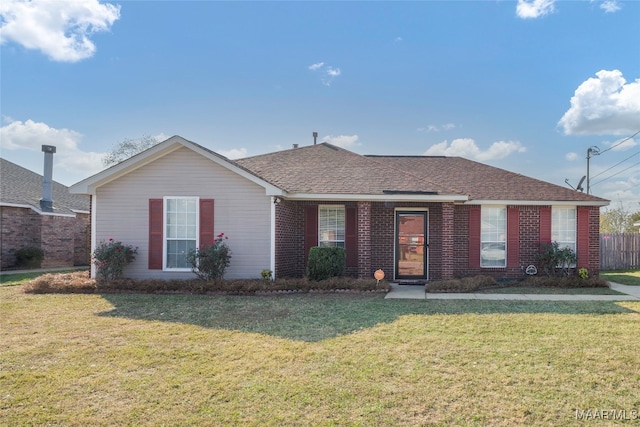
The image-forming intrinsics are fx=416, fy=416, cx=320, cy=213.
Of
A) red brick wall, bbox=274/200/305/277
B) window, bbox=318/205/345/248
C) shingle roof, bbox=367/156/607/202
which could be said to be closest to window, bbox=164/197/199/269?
red brick wall, bbox=274/200/305/277

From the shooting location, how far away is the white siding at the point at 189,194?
11234mm

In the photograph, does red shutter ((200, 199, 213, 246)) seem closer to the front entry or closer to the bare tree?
the front entry

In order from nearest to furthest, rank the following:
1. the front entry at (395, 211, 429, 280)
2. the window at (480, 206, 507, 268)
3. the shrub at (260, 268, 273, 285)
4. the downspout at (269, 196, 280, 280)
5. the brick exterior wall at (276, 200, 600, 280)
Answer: the shrub at (260, 268, 273, 285)
the downspout at (269, 196, 280, 280)
the brick exterior wall at (276, 200, 600, 280)
the front entry at (395, 211, 429, 280)
the window at (480, 206, 507, 268)

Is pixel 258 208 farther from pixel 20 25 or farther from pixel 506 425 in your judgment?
pixel 20 25

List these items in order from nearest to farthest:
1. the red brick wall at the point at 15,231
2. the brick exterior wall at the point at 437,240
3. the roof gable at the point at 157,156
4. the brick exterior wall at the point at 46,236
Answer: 1. the roof gable at the point at 157,156
2. the brick exterior wall at the point at 437,240
3. the red brick wall at the point at 15,231
4. the brick exterior wall at the point at 46,236

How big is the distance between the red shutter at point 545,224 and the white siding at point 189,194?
8.42 m

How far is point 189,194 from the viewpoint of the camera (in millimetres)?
11336

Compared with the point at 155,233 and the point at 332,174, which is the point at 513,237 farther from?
the point at 155,233

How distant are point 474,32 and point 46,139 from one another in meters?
19.6

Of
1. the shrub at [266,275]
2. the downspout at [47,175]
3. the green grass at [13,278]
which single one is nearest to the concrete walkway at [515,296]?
the shrub at [266,275]

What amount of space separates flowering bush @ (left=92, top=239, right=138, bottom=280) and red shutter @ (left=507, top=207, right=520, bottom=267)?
1103cm

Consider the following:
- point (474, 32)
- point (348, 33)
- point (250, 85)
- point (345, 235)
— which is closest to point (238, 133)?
point (250, 85)

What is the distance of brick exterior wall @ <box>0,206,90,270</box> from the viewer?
56.8ft

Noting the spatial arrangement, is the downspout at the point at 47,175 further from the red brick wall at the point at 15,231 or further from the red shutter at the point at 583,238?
the red shutter at the point at 583,238
